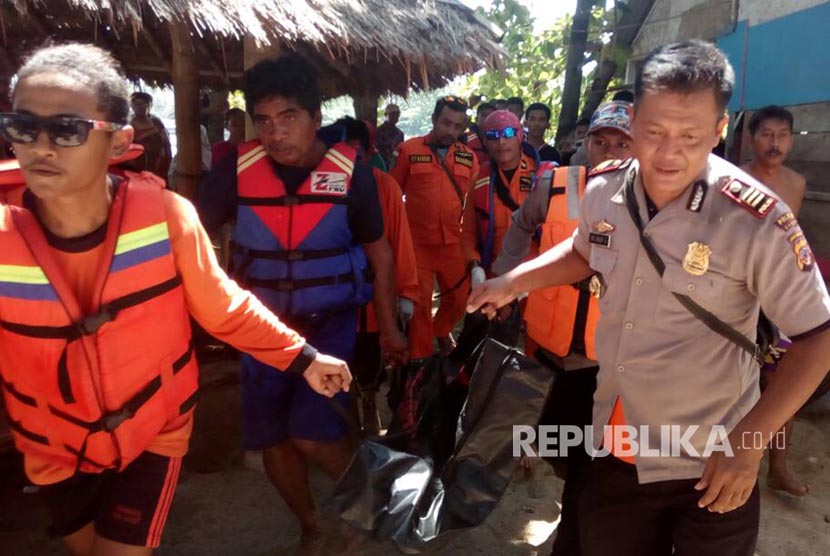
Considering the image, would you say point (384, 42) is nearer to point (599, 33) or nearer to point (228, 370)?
point (228, 370)

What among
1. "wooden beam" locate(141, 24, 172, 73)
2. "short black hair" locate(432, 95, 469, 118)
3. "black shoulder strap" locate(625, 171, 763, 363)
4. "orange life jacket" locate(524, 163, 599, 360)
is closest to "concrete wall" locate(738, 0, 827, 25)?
"short black hair" locate(432, 95, 469, 118)

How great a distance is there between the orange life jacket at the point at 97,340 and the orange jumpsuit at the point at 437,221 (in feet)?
11.8

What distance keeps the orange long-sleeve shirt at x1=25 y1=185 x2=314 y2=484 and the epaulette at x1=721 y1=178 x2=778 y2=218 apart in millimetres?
1406

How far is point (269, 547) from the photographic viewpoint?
10.4 ft

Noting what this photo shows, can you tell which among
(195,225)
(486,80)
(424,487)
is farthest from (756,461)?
(486,80)

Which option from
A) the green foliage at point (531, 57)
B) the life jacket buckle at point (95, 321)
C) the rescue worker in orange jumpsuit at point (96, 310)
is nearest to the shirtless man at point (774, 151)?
the rescue worker in orange jumpsuit at point (96, 310)

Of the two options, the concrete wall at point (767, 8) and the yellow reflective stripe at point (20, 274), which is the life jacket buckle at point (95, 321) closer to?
the yellow reflective stripe at point (20, 274)

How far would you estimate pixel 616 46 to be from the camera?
27.6ft

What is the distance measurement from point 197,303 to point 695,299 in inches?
58.6

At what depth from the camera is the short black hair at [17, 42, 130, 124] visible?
175 centimetres

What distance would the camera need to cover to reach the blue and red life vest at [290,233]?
2865 mm

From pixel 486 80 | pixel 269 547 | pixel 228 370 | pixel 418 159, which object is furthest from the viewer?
pixel 486 80

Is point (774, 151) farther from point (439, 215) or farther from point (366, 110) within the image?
point (366, 110)

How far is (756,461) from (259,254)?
6.86 ft
